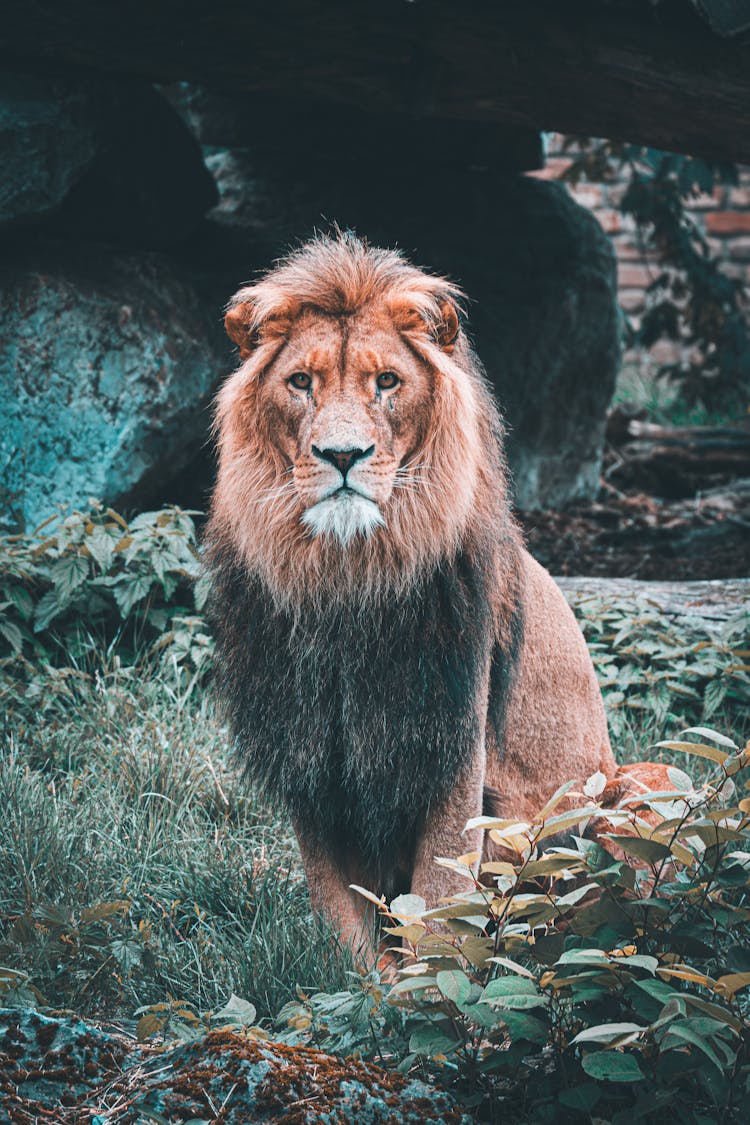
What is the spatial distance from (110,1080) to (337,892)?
2.75ft

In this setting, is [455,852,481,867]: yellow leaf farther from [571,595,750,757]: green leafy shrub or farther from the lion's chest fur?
A: [571,595,750,757]: green leafy shrub

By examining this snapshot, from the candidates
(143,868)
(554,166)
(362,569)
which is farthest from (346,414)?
(554,166)

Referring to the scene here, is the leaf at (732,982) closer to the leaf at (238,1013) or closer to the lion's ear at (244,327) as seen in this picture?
the leaf at (238,1013)

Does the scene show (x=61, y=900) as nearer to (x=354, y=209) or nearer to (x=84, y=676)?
(x=84, y=676)

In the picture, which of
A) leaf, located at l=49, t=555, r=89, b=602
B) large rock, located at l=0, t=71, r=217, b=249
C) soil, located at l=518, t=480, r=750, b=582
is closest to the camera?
leaf, located at l=49, t=555, r=89, b=602

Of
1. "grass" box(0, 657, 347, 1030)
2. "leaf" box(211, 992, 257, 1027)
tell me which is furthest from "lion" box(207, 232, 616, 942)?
"leaf" box(211, 992, 257, 1027)

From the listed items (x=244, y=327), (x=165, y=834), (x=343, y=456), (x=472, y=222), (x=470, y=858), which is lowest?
(x=165, y=834)

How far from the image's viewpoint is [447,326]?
261 cm

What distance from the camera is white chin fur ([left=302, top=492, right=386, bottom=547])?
2402 millimetres

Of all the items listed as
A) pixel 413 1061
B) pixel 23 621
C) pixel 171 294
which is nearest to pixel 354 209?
pixel 171 294

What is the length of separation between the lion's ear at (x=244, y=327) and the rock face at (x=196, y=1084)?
1451 millimetres

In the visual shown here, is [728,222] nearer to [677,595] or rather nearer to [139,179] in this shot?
[677,595]

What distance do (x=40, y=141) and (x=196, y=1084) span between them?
3.82m

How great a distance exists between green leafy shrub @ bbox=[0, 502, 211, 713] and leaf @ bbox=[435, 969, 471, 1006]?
7.89ft
